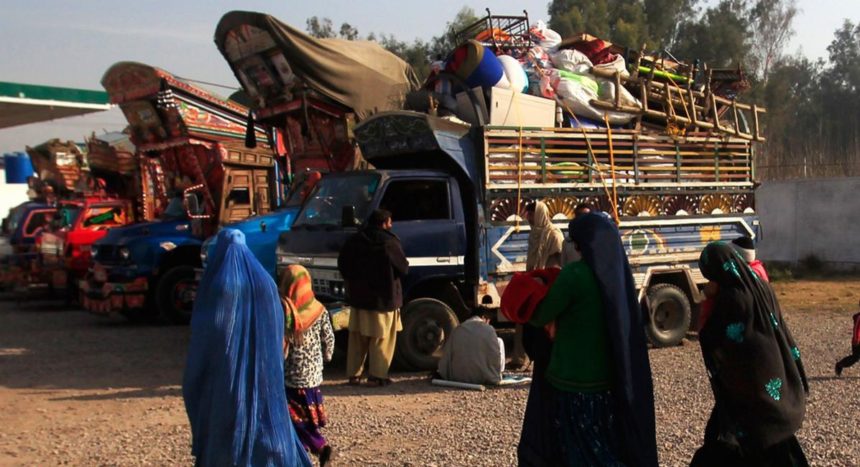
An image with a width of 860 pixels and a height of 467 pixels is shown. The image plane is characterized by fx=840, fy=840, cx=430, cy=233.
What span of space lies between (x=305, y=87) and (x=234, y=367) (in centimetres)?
799

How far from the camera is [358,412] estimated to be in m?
7.21

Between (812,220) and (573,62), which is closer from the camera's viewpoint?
(573,62)

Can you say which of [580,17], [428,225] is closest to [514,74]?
[428,225]

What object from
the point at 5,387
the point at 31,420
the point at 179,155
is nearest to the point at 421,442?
the point at 31,420

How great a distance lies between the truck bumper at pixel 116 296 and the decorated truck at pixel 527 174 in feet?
15.4

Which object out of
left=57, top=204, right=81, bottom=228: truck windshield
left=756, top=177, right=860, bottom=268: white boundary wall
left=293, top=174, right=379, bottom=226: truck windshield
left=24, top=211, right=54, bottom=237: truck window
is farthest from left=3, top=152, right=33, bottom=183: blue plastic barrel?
left=293, top=174, right=379, bottom=226: truck windshield

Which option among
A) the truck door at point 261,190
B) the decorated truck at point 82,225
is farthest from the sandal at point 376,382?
the decorated truck at point 82,225

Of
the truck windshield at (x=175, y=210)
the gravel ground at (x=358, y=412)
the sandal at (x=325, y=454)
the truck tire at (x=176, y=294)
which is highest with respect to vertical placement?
the truck windshield at (x=175, y=210)

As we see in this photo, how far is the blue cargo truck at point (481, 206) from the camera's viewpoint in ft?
28.8

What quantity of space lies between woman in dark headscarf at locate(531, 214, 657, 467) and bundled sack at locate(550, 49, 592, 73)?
7.07m

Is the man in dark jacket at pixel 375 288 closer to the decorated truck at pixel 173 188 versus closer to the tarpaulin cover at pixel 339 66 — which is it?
the tarpaulin cover at pixel 339 66

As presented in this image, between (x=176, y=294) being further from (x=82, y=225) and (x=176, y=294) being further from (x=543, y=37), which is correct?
(x=543, y=37)

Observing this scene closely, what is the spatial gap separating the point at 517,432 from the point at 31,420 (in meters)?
4.17

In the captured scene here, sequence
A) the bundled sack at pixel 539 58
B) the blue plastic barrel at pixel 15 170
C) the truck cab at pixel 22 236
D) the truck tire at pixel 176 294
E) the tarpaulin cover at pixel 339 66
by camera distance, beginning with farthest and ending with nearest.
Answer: the blue plastic barrel at pixel 15 170 < the truck cab at pixel 22 236 < the truck tire at pixel 176 294 < the tarpaulin cover at pixel 339 66 < the bundled sack at pixel 539 58
